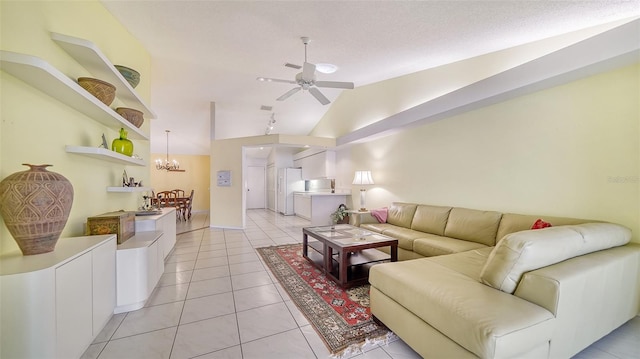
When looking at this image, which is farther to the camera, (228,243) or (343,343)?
(228,243)

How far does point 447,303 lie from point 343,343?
2.66 feet

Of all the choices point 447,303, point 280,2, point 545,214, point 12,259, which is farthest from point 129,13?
point 545,214

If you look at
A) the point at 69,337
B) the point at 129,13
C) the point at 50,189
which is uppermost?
the point at 129,13

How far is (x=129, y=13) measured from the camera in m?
2.53

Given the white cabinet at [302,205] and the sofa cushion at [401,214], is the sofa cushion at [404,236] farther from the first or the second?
the white cabinet at [302,205]

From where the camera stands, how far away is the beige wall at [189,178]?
29.6ft

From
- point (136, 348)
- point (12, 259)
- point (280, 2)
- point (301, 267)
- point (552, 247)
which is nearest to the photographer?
point (12, 259)

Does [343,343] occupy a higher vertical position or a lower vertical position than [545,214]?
lower

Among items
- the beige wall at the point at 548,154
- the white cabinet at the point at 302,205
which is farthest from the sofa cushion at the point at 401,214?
the white cabinet at the point at 302,205

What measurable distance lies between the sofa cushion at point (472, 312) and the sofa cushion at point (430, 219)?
1.76 m

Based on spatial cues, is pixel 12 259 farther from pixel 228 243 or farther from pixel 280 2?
pixel 228 243

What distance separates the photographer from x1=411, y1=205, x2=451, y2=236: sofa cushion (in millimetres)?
3381

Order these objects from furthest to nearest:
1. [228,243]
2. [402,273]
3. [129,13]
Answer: [228,243]
[129,13]
[402,273]

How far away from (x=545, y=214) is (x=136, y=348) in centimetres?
398
